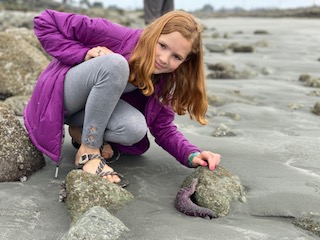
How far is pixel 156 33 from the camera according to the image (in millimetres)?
2717

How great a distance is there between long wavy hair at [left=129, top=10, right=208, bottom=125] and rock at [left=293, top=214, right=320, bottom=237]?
1.07 metres

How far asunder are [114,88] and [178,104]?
22.6 inches

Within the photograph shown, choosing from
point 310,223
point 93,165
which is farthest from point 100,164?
point 310,223

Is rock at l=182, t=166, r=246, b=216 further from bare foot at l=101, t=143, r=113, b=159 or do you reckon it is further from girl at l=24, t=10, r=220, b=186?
bare foot at l=101, t=143, r=113, b=159

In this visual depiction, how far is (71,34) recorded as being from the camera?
9.52 ft

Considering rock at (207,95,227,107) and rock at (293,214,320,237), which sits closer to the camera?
rock at (293,214,320,237)

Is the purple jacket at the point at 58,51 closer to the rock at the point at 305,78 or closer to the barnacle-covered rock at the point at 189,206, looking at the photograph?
the barnacle-covered rock at the point at 189,206

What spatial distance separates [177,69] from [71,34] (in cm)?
73

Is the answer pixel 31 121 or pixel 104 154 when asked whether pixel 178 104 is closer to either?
pixel 104 154

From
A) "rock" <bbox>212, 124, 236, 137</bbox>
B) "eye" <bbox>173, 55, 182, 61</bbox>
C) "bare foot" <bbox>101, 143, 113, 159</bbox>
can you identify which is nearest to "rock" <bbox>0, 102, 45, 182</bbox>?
"bare foot" <bbox>101, 143, 113, 159</bbox>

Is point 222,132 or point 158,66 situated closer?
point 158,66

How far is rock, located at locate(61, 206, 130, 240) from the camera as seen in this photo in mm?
1952

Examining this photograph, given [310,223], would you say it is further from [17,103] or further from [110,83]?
[17,103]

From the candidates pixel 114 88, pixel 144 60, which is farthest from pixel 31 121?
pixel 144 60
